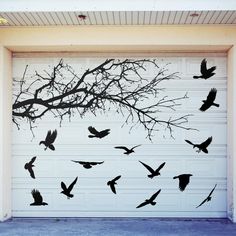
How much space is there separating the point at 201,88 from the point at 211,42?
0.83 m

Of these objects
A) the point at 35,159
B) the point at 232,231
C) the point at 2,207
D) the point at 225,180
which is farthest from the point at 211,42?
the point at 2,207

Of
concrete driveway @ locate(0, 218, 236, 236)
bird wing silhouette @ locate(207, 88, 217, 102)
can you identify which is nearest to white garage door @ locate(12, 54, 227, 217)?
bird wing silhouette @ locate(207, 88, 217, 102)

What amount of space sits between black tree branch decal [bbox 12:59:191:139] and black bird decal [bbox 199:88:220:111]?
0.34 meters

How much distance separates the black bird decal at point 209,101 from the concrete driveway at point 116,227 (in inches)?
72.7

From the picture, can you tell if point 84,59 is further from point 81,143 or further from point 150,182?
point 150,182

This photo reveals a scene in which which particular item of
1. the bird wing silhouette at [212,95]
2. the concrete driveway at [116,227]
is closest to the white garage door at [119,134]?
the bird wing silhouette at [212,95]

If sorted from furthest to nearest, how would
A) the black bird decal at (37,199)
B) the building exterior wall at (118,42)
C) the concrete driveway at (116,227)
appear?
the black bird decal at (37,199), the building exterior wall at (118,42), the concrete driveway at (116,227)

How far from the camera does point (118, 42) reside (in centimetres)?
841

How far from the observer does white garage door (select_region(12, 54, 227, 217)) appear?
8789mm

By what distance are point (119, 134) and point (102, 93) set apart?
74 cm

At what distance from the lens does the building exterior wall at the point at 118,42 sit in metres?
8.37

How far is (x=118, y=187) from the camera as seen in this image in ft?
29.0

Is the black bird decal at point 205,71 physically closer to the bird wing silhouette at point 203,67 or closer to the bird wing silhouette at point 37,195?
the bird wing silhouette at point 203,67
